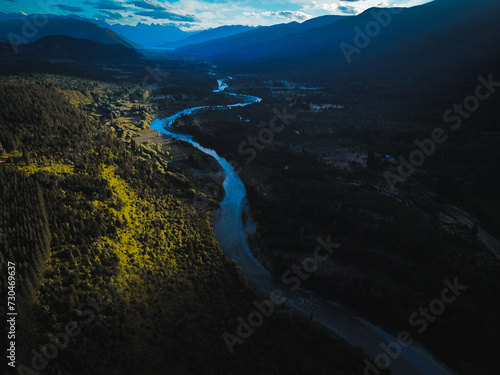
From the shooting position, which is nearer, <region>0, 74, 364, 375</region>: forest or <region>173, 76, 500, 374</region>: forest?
<region>0, 74, 364, 375</region>: forest

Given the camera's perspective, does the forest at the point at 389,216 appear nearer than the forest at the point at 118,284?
No

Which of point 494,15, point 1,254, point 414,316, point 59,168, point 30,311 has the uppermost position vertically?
point 494,15

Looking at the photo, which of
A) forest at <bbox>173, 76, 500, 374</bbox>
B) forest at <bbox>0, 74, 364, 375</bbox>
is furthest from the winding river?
forest at <bbox>0, 74, 364, 375</bbox>

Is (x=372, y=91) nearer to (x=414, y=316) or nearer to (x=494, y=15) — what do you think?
(x=494, y=15)

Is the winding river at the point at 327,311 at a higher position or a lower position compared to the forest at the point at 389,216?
lower

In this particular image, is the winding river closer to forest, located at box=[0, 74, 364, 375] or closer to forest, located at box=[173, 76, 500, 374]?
forest, located at box=[173, 76, 500, 374]

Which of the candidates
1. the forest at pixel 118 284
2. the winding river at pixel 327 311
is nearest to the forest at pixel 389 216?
the winding river at pixel 327 311

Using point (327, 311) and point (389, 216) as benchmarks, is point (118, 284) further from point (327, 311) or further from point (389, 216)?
point (389, 216)

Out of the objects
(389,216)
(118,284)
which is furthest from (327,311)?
(118,284)

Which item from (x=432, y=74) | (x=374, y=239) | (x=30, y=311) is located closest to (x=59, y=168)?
(x=30, y=311)

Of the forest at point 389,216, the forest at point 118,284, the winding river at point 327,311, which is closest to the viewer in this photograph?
the forest at point 118,284

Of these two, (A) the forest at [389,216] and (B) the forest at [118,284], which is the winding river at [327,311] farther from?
(B) the forest at [118,284]
